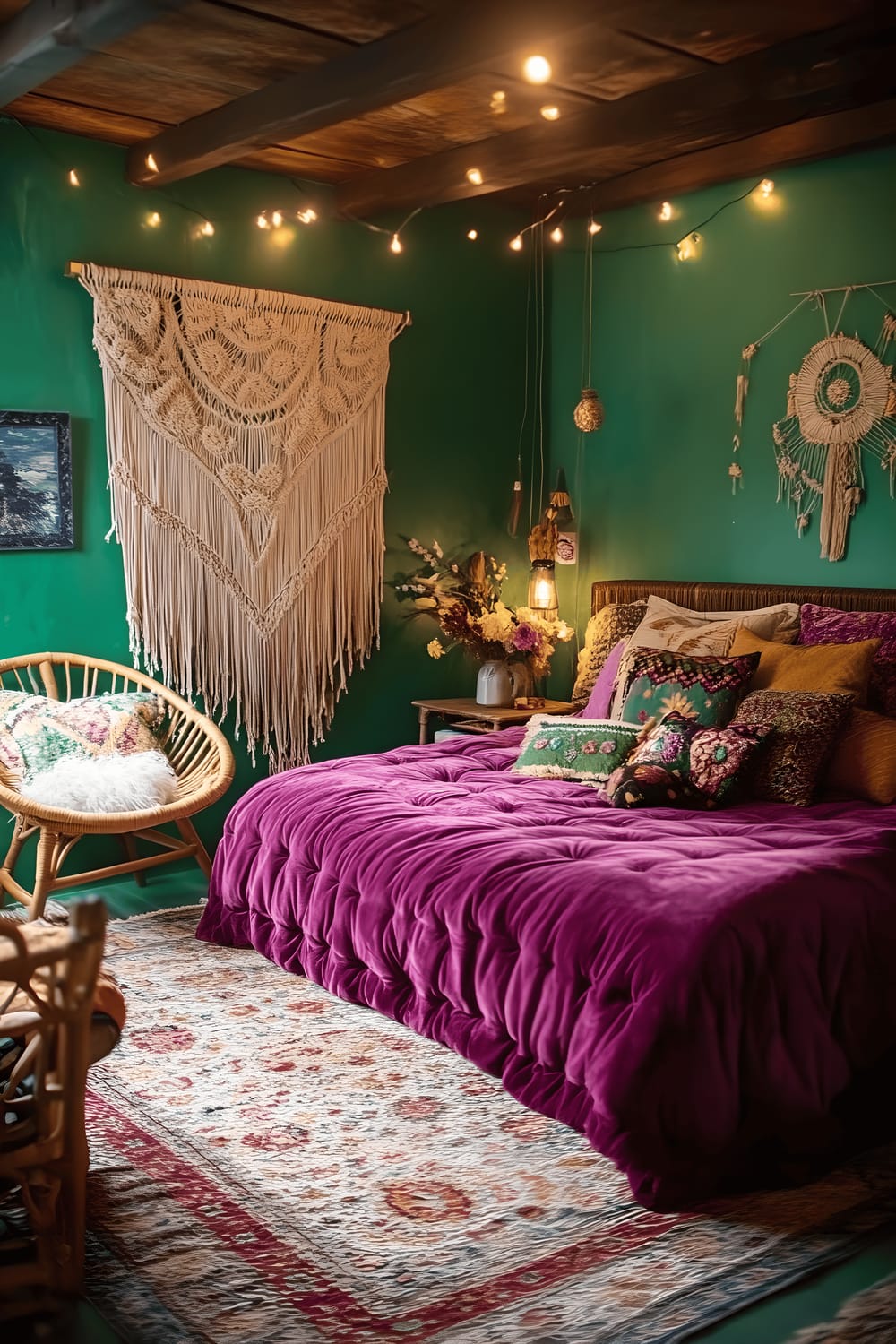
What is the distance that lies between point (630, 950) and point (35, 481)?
272 cm

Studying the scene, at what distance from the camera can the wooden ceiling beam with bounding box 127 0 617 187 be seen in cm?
293

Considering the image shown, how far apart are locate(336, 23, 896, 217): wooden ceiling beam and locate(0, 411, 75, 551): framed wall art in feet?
4.87

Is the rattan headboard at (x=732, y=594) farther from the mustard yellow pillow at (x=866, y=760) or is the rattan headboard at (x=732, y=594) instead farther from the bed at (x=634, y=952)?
the bed at (x=634, y=952)

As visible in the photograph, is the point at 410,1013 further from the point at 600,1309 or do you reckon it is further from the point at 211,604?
the point at 211,604

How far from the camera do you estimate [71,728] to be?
4043 mm

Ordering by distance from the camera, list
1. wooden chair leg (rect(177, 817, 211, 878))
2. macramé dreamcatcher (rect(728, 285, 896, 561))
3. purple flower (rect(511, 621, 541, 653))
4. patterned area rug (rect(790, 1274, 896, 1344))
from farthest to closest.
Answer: purple flower (rect(511, 621, 541, 653)), macramé dreamcatcher (rect(728, 285, 896, 561)), wooden chair leg (rect(177, 817, 211, 878)), patterned area rug (rect(790, 1274, 896, 1344))

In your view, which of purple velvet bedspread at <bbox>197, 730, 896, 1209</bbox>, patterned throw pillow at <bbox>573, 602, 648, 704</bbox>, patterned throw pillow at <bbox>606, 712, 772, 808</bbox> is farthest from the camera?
patterned throw pillow at <bbox>573, 602, 648, 704</bbox>

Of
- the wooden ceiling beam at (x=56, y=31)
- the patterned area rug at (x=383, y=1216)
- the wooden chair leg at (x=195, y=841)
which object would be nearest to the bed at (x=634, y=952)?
the patterned area rug at (x=383, y=1216)

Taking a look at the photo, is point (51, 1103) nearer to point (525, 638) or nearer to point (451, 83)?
point (451, 83)

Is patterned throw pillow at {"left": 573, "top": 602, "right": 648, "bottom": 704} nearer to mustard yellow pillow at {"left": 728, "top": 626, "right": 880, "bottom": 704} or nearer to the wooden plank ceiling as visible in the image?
mustard yellow pillow at {"left": 728, "top": 626, "right": 880, "bottom": 704}

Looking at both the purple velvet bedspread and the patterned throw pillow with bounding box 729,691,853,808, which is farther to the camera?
the patterned throw pillow with bounding box 729,691,853,808

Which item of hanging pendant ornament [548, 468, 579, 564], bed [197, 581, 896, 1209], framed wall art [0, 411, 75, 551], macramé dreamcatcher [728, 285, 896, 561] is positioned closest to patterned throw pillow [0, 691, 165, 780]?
framed wall art [0, 411, 75, 551]

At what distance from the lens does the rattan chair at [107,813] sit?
145 inches

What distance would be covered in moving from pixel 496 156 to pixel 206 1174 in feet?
10.7
